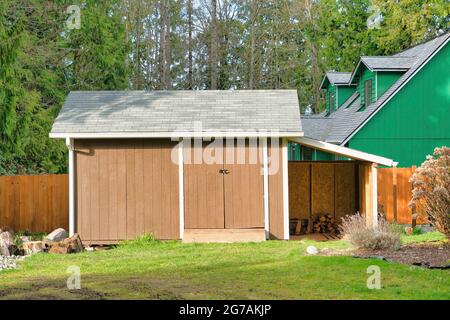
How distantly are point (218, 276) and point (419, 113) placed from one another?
14116mm

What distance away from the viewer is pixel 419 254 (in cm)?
1217

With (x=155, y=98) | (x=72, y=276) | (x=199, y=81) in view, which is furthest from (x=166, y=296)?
(x=199, y=81)

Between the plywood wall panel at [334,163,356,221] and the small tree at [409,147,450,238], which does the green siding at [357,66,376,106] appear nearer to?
the plywood wall panel at [334,163,356,221]

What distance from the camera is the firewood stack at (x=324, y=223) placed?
1980 cm

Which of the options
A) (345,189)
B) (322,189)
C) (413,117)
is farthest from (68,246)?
(413,117)

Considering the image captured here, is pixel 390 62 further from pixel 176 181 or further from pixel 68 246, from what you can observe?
pixel 68 246

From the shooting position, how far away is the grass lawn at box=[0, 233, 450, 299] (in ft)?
30.1

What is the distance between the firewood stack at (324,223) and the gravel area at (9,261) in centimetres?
894

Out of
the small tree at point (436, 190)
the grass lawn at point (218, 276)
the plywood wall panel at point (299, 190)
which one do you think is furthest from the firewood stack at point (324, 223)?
the small tree at point (436, 190)

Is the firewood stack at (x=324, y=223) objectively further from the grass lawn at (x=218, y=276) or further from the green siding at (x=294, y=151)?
the green siding at (x=294, y=151)

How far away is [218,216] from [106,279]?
6.09 m

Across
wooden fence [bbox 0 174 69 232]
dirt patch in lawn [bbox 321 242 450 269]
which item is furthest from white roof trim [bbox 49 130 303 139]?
dirt patch in lawn [bbox 321 242 450 269]

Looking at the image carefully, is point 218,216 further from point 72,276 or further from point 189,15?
point 189,15

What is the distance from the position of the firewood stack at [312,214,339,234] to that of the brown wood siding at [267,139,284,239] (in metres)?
3.39
